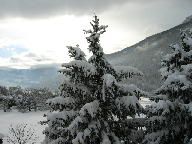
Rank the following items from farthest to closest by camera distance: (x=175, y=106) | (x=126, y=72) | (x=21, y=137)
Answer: (x=21, y=137), (x=175, y=106), (x=126, y=72)

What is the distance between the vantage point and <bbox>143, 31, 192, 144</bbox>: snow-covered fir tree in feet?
57.5

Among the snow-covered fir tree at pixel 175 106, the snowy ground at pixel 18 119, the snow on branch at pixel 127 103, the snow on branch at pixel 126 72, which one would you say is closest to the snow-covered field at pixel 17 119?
the snowy ground at pixel 18 119

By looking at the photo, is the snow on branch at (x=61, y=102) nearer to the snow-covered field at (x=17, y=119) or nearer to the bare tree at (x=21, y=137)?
the bare tree at (x=21, y=137)

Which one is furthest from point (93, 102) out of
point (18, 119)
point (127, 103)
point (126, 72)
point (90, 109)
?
point (18, 119)

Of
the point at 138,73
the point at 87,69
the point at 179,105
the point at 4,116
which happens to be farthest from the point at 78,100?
the point at 4,116

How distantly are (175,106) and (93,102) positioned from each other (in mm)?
4663

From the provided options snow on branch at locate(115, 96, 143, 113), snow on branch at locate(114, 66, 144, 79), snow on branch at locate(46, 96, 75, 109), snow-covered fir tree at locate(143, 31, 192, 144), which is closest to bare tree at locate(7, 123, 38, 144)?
snow-covered fir tree at locate(143, 31, 192, 144)

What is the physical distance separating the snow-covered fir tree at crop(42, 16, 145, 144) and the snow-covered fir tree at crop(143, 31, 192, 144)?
150 centimetres

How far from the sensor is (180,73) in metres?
18.6

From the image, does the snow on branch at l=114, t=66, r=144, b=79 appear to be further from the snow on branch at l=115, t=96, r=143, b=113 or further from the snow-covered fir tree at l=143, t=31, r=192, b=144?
the snow-covered fir tree at l=143, t=31, r=192, b=144

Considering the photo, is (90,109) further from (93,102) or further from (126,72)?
(126,72)

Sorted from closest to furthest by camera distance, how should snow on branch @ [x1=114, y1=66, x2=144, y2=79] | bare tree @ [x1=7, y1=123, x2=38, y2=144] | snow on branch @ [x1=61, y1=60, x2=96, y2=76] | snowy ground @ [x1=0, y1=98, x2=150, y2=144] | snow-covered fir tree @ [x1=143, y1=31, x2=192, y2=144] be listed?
snow on branch @ [x1=61, y1=60, x2=96, y2=76]
snow on branch @ [x1=114, y1=66, x2=144, y2=79]
snow-covered fir tree @ [x1=143, y1=31, x2=192, y2=144]
bare tree @ [x1=7, y1=123, x2=38, y2=144]
snowy ground @ [x1=0, y1=98, x2=150, y2=144]

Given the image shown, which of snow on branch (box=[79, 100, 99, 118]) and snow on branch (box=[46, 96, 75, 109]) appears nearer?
snow on branch (box=[79, 100, 99, 118])

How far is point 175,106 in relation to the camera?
58.7ft
